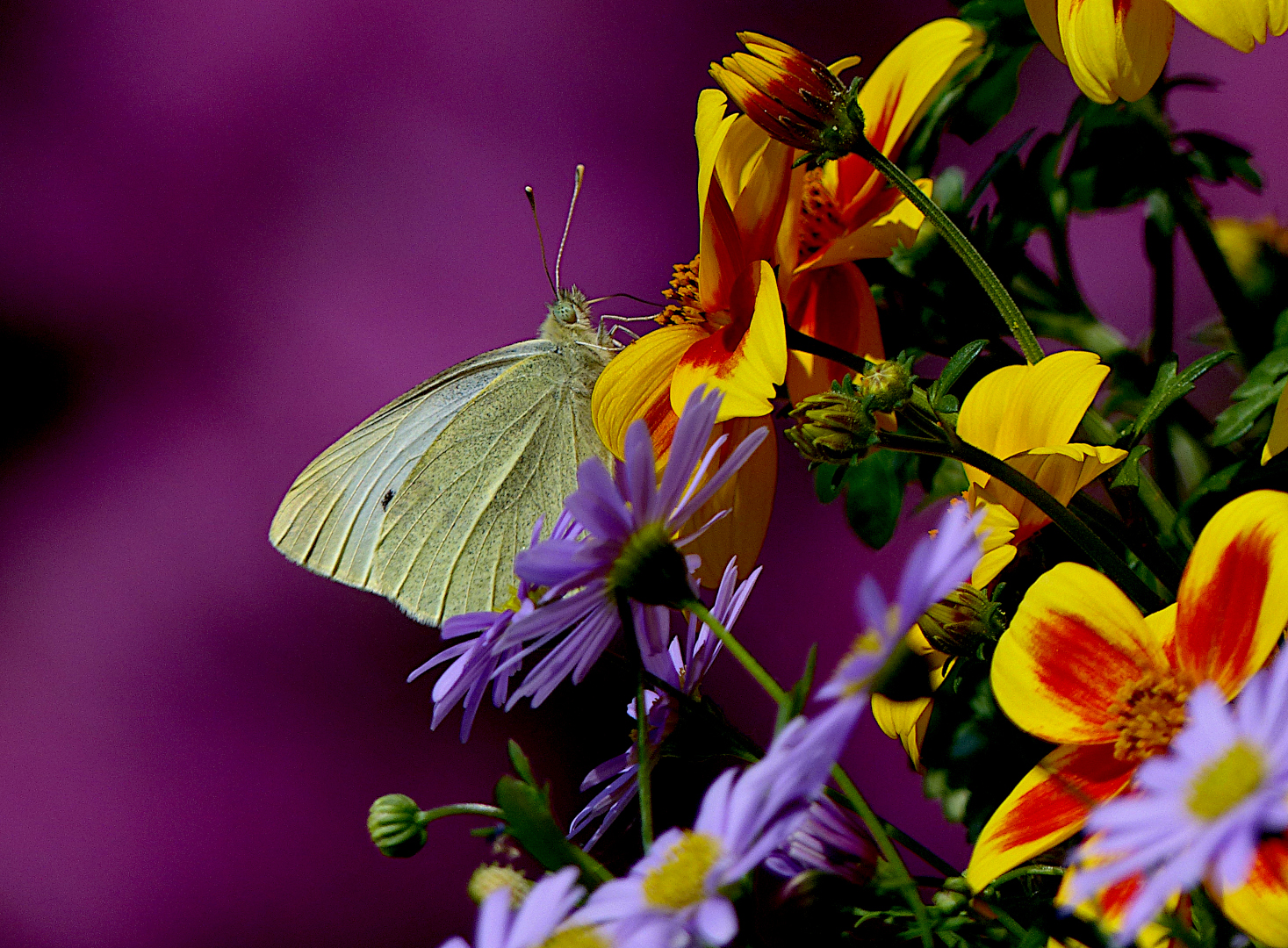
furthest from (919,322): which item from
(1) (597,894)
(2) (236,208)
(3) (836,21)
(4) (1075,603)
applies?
(2) (236,208)

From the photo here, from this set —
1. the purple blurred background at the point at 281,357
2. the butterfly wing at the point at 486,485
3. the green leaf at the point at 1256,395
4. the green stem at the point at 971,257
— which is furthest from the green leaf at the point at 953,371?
the purple blurred background at the point at 281,357

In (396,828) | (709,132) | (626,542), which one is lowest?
(396,828)

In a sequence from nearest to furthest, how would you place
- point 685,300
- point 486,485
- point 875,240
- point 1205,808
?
point 1205,808 → point 875,240 → point 685,300 → point 486,485

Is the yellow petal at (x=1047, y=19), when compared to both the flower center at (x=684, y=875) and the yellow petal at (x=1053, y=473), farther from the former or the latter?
the flower center at (x=684, y=875)

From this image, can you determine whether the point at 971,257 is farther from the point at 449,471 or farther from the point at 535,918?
the point at 449,471

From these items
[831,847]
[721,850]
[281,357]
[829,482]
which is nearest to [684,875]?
[721,850]

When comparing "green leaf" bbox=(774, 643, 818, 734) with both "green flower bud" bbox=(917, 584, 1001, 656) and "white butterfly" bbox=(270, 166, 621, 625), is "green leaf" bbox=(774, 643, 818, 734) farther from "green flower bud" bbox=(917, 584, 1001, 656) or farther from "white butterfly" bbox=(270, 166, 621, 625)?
"white butterfly" bbox=(270, 166, 621, 625)

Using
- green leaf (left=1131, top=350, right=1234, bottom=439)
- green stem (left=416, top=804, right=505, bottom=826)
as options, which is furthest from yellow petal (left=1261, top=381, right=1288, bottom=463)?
green stem (left=416, top=804, right=505, bottom=826)
